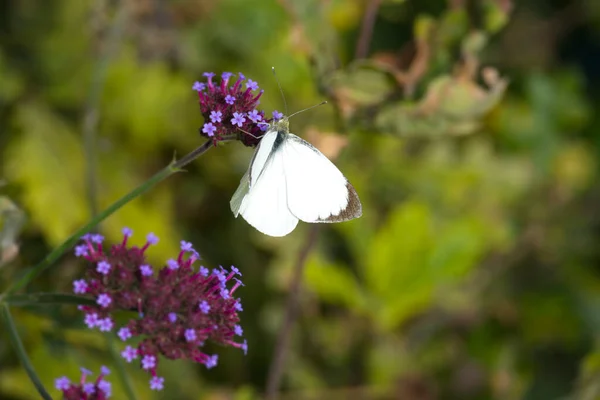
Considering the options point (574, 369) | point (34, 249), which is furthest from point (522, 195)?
point (34, 249)

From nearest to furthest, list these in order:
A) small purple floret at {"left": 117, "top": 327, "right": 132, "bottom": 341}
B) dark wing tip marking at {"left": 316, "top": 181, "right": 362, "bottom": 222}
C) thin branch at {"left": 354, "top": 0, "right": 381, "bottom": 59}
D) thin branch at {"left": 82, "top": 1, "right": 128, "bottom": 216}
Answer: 1. small purple floret at {"left": 117, "top": 327, "right": 132, "bottom": 341}
2. dark wing tip marking at {"left": 316, "top": 181, "right": 362, "bottom": 222}
3. thin branch at {"left": 354, "top": 0, "right": 381, "bottom": 59}
4. thin branch at {"left": 82, "top": 1, "right": 128, "bottom": 216}

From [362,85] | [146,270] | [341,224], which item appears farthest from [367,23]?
[146,270]

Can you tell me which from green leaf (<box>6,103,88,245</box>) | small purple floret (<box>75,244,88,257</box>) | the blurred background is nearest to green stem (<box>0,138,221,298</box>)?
small purple floret (<box>75,244,88,257</box>)

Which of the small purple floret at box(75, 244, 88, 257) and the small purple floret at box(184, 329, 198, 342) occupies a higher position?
the small purple floret at box(75, 244, 88, 257)

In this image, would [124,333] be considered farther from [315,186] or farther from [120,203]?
[315,186]

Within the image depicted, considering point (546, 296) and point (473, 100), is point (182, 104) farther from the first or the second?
point (546, 296)

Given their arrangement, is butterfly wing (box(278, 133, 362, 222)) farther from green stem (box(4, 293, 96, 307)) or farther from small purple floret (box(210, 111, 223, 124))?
green stem (box(4, 293, 96, 307))

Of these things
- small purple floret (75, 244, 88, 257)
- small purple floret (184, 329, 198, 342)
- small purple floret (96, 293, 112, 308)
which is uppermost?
small purple floret (75, 244, 88, 257)
